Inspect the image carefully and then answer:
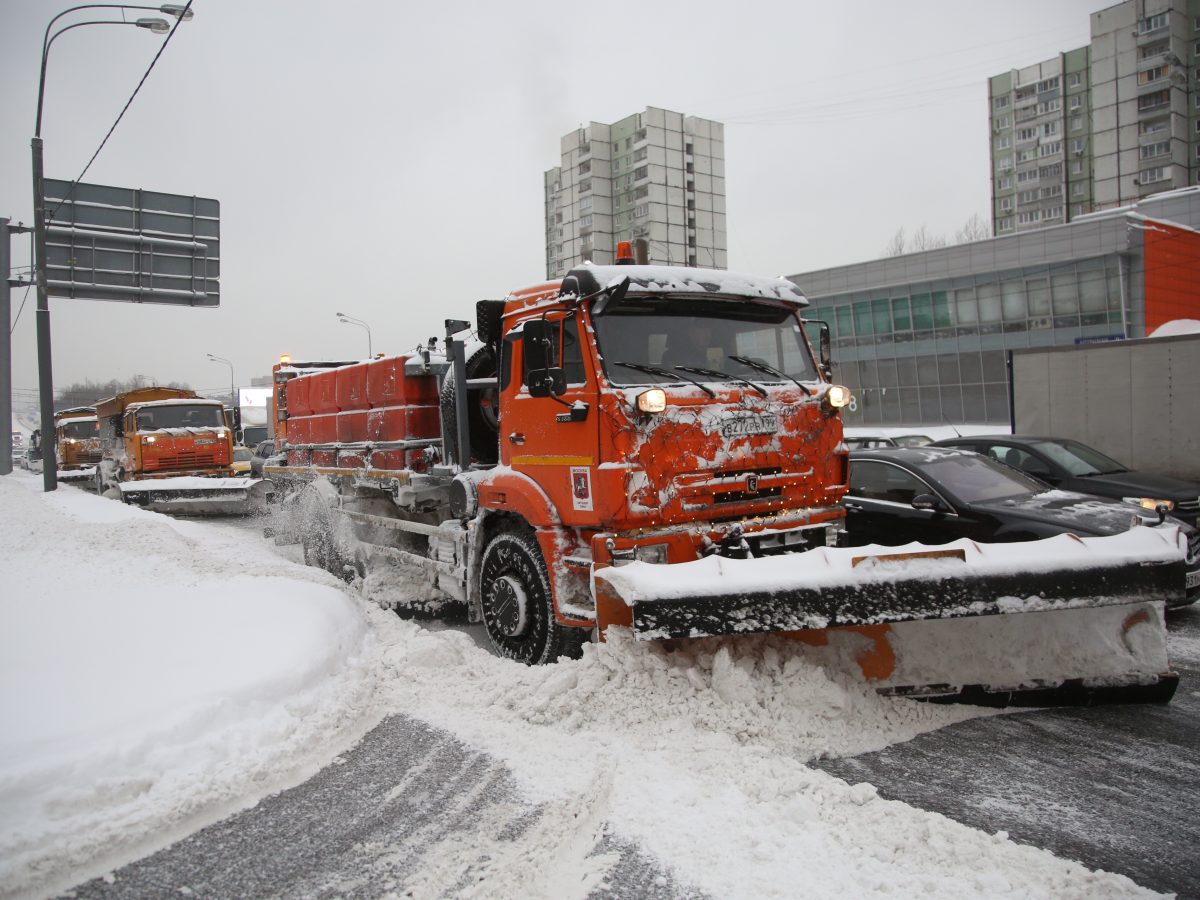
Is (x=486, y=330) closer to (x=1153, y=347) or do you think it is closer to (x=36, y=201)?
(x=1153, y=347)

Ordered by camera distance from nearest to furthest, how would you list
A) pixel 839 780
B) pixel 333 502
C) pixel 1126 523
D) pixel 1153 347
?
pixel 839 780, pixel 1126 523, pixel 333 502, pixel 1153 347

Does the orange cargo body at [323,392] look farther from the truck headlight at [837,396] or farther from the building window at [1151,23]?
the building window at [1151,23]

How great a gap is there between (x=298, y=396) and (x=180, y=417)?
1127 centimetres

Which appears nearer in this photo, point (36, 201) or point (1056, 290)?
point (36, 201)

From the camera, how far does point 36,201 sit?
1769 centimetres

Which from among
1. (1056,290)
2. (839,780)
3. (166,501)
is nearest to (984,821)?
(839,780)

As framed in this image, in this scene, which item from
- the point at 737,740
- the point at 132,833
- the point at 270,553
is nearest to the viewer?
the point at 132,833

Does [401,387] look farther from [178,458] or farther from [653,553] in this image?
[178,458]

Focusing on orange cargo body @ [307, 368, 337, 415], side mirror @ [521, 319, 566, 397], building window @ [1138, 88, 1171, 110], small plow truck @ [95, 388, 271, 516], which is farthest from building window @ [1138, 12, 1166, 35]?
side mirror @ [521, 319, 566, 397]

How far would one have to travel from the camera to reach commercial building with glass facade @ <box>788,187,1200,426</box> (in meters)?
33.3

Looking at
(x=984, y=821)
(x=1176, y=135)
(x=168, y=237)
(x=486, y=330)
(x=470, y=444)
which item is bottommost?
(x=984, y=821)

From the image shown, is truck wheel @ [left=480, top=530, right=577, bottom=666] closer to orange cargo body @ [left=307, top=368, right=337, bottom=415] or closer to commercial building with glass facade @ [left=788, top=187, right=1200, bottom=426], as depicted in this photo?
orange cargo body @ [left=307, top=368, right=337, bottom=415]

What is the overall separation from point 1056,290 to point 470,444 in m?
38.2

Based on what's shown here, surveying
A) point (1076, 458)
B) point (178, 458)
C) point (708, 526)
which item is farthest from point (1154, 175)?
point (708, 526)
